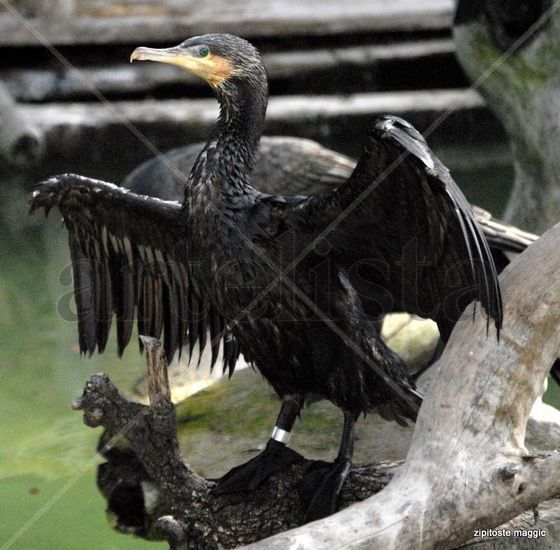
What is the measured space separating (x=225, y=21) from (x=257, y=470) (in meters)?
6.32

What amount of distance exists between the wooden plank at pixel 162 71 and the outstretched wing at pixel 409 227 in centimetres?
584

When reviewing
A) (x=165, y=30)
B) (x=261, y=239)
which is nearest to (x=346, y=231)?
(x=261, y=239)

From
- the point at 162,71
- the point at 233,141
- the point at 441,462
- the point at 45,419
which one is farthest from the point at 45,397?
the point at 162,71

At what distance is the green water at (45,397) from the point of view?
14.3 feet

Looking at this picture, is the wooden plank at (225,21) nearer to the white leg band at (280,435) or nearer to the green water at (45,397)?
the green water at (45,397)

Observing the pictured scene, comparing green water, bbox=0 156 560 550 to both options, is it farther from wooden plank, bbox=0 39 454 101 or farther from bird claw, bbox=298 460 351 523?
wooden plank, bbox=0 39 454 101

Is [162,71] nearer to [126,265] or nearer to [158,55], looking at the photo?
[126,265]

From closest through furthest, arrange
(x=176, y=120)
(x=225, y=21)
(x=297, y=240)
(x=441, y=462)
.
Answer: (x=441, y=462), (x=297, y=240), (x=176, y=120), (x=225, y=21)

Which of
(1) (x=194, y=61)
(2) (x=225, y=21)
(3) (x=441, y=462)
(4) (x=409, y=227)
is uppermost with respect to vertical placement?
(1) (x=194, y=61)

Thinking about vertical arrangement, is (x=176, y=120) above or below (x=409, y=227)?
below

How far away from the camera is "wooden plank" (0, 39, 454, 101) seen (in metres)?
9.05

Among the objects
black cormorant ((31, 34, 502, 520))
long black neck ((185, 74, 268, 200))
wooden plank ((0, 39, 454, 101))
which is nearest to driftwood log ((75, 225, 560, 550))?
black cormorant ((31, 34, 502, 520))

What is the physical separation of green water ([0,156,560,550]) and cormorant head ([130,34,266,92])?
5.86ft

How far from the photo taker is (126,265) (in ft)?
12.8
